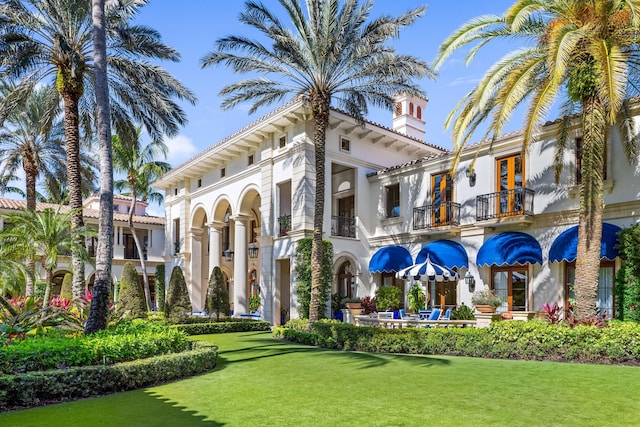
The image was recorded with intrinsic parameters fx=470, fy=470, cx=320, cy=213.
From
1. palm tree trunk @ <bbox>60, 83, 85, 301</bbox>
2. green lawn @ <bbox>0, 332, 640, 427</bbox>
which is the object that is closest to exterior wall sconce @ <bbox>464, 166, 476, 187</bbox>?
green lawn @ <bbox>0, 332, 640, 427</bbox>

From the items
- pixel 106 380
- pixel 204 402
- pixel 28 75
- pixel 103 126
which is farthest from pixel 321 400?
pixel 28 75

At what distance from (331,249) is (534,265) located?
8.72m

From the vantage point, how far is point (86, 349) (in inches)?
389

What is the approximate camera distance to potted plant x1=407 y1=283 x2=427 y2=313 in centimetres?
2120

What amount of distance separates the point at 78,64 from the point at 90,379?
1270 cm

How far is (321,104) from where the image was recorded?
19.0 m

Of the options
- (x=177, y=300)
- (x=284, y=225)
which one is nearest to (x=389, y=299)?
(x=284, y=225)

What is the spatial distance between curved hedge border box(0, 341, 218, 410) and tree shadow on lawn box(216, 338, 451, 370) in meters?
1.69

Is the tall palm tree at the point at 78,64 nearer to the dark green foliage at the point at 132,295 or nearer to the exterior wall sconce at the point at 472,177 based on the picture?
the dark green foliage at the point at 132,295

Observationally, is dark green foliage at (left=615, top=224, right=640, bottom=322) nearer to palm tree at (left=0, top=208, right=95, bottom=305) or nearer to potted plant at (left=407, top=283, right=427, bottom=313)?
potted plant at (left=407, top=283, right=427, bottom=313)

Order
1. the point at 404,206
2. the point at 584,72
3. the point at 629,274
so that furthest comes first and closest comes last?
the point at 404,206, the point at 629,274, the point at 584,72

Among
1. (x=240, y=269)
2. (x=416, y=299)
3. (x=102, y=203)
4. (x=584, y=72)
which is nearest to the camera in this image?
(x=102, y=203)

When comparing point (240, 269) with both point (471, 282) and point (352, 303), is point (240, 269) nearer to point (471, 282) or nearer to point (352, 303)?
point (352, 303)

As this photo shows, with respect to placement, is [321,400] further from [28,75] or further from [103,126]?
[28,75]
